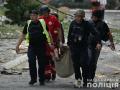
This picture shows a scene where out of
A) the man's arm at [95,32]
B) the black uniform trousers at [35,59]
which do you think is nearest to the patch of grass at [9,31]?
the black uniform trousers at [35,59]

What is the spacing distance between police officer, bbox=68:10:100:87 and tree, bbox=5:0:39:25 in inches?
718

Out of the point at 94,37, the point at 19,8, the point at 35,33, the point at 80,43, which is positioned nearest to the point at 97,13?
the point at 94,37

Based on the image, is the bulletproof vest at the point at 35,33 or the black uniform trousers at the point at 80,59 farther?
the bulletproof vest at the point at 35,33

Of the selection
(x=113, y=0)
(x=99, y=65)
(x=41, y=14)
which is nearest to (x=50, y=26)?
(x=41, y=14)

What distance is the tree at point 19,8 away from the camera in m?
30.7

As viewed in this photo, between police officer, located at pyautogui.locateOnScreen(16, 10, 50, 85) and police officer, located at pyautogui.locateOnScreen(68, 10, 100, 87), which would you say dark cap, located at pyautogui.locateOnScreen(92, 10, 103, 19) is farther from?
police officer, located at pyautogui.locateOnScreen(16, 10, 50, 85)

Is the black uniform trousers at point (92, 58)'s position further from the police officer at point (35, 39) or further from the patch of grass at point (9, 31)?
the patch of grass at point (9, 31)

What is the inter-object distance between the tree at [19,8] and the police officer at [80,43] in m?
18.2

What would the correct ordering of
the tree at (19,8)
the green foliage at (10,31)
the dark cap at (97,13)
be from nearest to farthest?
the dark cap at (97,13), the green foliage at (10,31), the tree at (19,8)

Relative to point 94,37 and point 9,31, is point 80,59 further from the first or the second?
point 9,31

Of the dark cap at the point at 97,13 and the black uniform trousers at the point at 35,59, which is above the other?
the dark cap at the point at 97,13

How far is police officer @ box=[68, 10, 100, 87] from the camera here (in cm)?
1237

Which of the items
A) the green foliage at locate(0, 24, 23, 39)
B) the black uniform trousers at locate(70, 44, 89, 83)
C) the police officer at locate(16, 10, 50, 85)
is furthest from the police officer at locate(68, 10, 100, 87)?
the green foliage at locate(0, 24, 23, 39)

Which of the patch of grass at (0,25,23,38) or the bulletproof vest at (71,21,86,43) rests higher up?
the bulletproof vest at (71,21,86,43)
